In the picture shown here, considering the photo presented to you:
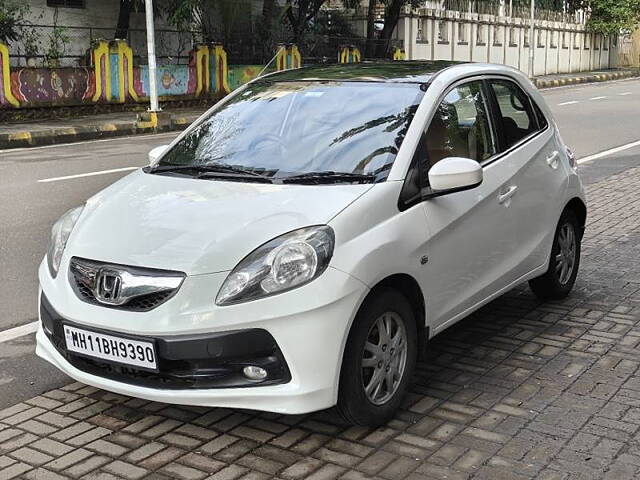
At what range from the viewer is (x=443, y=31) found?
38.8 meters

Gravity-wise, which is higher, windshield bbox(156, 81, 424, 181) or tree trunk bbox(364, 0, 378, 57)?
tree trunk bbox(364, 0, 378, 57)

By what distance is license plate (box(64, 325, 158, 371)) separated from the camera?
137 inches

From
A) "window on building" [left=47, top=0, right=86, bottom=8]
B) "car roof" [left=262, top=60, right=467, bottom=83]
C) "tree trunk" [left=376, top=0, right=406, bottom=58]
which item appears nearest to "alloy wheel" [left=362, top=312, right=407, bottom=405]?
"car roof" [left=262, top=60, right=467, bottom=83]

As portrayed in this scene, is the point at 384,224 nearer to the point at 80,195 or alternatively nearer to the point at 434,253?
the point at 434,253

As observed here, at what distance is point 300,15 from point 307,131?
2492 centimetres

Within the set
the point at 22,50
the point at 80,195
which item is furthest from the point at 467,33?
the point at 80,195

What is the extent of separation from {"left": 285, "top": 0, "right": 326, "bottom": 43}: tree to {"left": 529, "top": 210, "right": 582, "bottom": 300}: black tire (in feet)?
76.4

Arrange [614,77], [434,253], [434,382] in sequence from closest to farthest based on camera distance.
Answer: [434,253]
[434,382]
[614,77]

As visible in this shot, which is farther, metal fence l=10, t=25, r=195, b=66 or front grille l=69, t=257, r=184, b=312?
metal fence l=10, t=25, r=195, b=66

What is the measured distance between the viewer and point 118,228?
381 cm

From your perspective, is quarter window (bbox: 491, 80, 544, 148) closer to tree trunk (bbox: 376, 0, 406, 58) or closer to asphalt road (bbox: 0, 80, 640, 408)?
asphalt road (bbox: 0, 80, 640, 408)

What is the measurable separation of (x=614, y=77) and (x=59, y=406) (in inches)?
1727

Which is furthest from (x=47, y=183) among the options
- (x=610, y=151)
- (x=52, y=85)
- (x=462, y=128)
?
A: (x=52, y=85)

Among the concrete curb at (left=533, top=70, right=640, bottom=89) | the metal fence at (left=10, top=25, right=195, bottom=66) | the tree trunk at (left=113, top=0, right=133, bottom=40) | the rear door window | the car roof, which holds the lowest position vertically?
the rear door window
